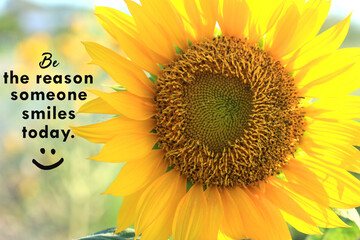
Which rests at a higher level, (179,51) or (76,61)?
(76,61)

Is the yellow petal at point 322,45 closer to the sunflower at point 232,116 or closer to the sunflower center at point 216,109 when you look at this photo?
the sunflower at point 232,116

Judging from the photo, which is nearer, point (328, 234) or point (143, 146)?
point (143, 146)

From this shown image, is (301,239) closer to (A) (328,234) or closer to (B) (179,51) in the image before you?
(A) (328,234)

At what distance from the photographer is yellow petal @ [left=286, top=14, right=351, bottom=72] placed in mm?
1362

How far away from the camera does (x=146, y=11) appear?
1.35 metres

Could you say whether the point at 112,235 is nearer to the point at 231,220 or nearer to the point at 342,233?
the point at 231,220

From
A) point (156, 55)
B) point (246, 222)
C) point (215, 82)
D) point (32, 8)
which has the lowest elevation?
point (246, 222)

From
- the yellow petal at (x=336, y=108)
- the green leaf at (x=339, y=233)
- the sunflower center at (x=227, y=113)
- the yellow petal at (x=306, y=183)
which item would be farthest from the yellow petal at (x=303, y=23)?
the green leaf at (x=339, y=233)

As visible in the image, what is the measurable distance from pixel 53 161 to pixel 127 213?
128 inches

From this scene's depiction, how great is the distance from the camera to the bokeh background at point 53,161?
157 inches

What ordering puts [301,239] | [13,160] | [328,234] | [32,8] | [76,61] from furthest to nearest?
1. [32,8]
2. [13,160]
3. [76,61]
4. [301,239]
5. [328,234]

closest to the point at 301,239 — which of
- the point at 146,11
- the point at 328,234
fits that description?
the point at 328,234

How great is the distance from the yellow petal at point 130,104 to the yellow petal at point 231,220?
42 centimetres

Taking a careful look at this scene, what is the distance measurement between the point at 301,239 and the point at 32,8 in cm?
546
